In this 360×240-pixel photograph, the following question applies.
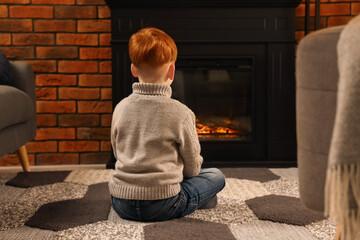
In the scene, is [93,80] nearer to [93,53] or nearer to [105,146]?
[93,53]

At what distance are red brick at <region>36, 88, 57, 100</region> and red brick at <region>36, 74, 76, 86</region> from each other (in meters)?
0.03

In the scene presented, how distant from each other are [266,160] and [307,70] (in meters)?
1.45

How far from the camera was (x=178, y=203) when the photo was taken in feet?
4.08

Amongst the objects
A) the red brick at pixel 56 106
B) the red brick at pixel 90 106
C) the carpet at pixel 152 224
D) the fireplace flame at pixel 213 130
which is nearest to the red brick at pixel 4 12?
the red brick at pixel 56 106

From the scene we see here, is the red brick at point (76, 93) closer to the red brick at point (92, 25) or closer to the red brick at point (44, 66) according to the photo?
the red brick at point (44, 66)

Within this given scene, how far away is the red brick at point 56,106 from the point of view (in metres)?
2.43

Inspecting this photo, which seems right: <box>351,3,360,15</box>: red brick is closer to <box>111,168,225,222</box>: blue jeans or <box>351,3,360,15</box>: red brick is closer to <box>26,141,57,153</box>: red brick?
<box>111,168,225,222</box>: blue jeans

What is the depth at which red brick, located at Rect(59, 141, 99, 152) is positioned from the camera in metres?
2.46

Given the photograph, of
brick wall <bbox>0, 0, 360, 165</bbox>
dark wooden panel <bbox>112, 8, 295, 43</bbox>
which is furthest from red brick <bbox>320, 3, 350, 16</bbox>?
dark wooden panel <bbox>112, 8, 295, 43</bbox>

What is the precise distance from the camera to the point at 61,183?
70.2 inches

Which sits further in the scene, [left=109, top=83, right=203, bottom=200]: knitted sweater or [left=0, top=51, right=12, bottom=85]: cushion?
[left=0, top=51, right=12, bottom=85]: cushion

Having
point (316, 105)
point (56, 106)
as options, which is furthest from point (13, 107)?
point (316, 105)

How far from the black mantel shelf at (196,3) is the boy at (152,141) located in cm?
98

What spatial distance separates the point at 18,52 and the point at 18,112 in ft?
2.47
